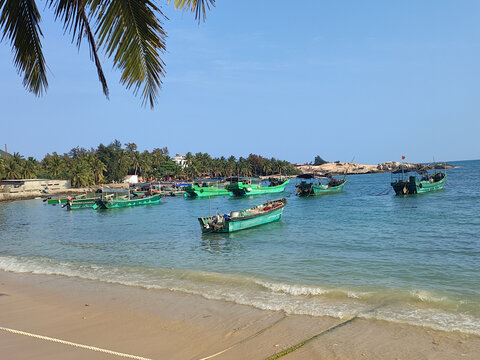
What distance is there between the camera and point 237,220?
73.2ft

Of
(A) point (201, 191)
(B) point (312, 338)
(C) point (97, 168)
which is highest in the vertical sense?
(C) point (97, 168)

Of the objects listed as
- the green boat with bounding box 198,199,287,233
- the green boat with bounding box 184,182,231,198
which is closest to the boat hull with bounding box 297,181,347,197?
the green boat with bounding box 184,182,231,198

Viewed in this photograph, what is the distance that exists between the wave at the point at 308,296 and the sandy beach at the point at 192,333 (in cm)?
46

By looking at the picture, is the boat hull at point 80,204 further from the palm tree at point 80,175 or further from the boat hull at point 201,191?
the palm tree at point 80,175

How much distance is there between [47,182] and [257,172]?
78362 mm

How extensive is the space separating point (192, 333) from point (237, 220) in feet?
49.5

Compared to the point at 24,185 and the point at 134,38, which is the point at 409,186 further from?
the point at 24,185

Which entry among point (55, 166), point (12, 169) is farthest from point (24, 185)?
point (55, 166)

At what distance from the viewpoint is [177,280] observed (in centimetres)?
1192

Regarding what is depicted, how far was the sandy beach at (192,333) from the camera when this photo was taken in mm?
6262

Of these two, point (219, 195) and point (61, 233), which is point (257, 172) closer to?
point (219, 195)

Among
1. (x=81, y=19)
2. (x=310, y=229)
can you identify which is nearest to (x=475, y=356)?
(x=81, y=19)

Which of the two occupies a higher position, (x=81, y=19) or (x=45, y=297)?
(x=81, y=19)

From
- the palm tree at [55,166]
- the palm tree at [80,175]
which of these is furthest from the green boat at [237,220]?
the palm tree at [55,166]
